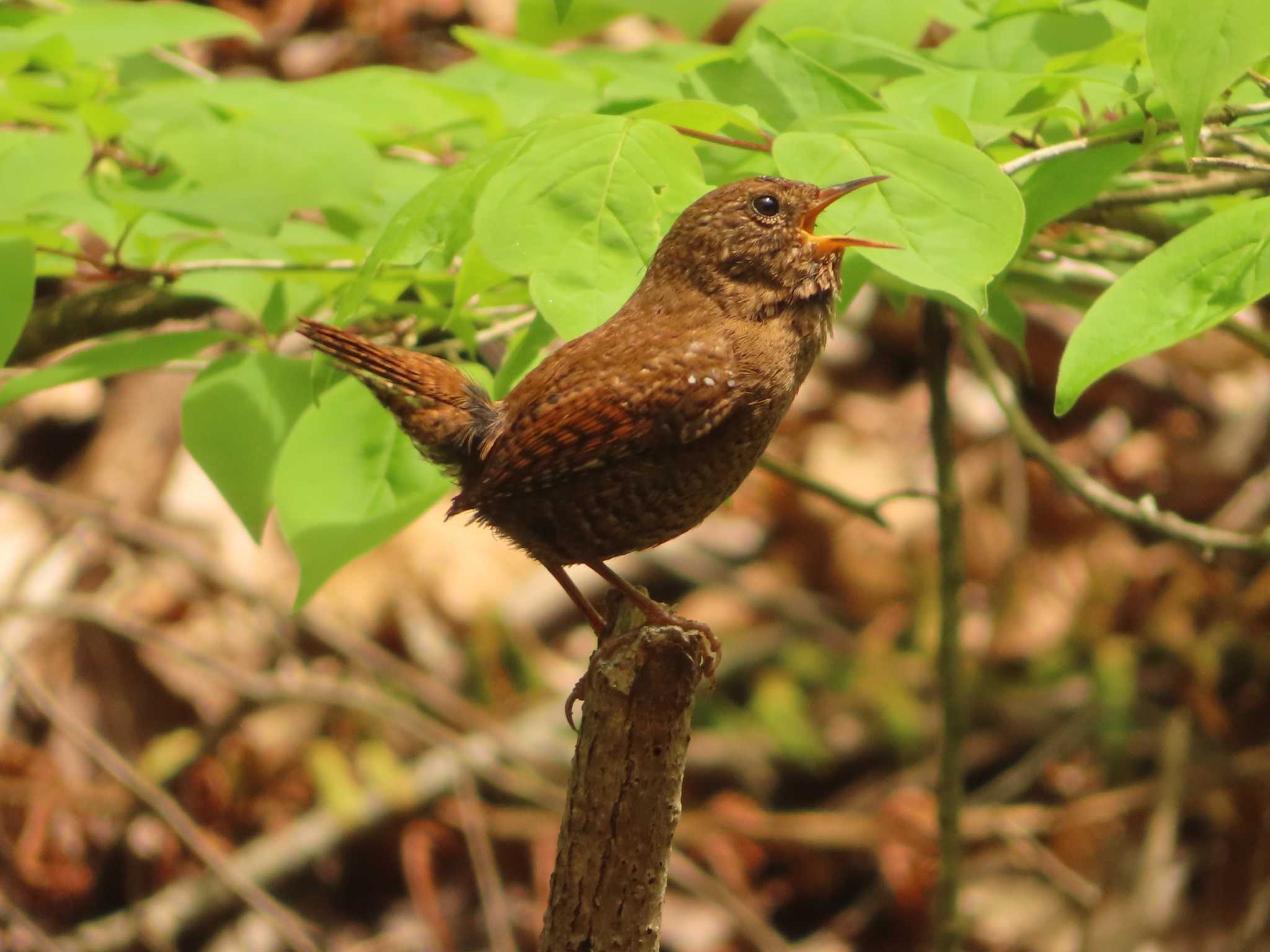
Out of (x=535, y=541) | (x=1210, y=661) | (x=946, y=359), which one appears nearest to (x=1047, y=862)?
(x=1210, y=661)

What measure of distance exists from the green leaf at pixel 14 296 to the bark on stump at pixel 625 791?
2.96 ft

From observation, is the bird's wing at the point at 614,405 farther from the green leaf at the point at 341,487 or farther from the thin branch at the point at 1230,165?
the thin branch at the point at 1230,165

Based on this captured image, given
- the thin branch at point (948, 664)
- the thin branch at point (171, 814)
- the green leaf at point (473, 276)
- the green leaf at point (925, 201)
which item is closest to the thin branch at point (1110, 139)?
the green leaf at point (925, 201)

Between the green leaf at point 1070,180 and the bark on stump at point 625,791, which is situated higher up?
the green leaf at point 1070,180

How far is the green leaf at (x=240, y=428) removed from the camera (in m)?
1.83

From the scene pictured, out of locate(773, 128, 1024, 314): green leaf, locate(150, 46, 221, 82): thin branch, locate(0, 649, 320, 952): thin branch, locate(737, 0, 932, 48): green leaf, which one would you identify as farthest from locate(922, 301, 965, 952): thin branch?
locate(0, 649, 320, 952): thin branch

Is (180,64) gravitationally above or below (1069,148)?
below

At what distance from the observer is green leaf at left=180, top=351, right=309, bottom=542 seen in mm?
1831

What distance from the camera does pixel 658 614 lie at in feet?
6.89

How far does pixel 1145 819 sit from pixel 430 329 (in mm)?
3528

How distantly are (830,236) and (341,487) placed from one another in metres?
0.77

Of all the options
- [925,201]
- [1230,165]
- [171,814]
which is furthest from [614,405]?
[171,814]

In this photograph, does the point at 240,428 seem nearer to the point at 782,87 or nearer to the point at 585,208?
the point at 585,208

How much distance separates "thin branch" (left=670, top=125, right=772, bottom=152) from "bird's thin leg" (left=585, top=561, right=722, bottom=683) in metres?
0.70
